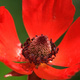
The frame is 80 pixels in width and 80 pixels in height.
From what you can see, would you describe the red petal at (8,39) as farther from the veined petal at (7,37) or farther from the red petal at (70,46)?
the red petal at (70,46)

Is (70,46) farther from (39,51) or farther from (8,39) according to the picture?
(8,39)

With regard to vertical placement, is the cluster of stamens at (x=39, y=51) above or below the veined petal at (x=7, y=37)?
below

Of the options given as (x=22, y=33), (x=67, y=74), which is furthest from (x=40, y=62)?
(x=22, y=33)

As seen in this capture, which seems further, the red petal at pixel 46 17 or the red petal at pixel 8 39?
the red petal at pixel 46 17

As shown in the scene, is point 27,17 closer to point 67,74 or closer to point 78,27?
point 78,27

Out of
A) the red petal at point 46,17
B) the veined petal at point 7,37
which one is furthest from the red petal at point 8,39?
the red petal at point 46,17

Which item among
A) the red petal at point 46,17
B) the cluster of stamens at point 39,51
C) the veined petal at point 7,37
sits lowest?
the cluster of stamens at point 39,51
